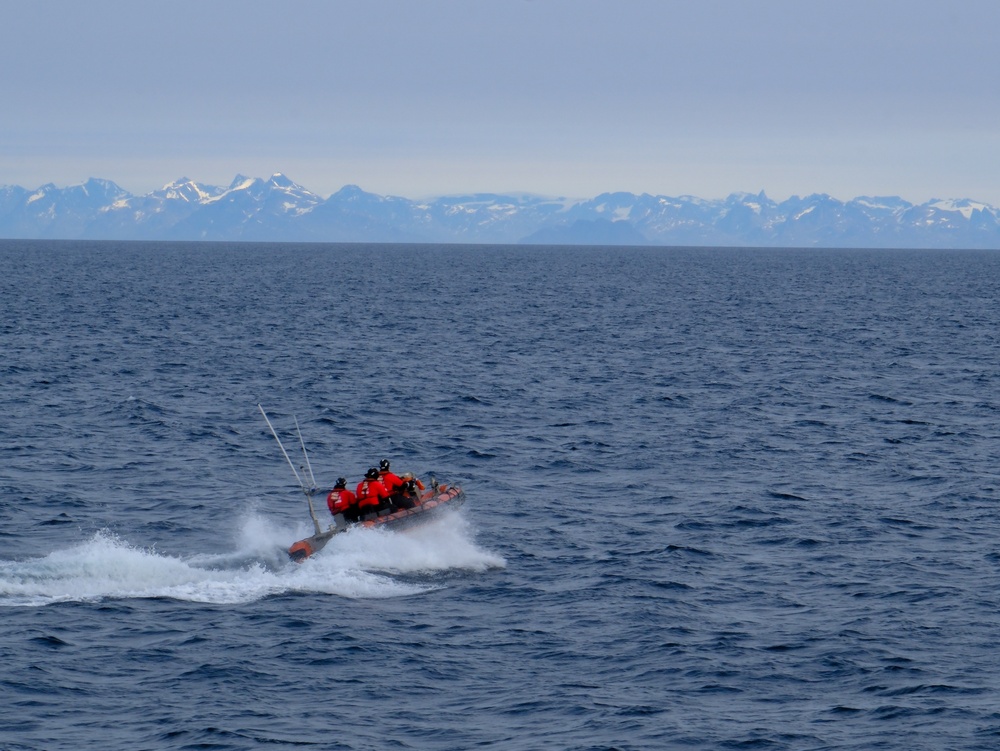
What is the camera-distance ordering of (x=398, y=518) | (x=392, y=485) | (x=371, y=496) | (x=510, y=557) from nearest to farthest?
(x=510, y=557) < (x=398, y=518) < (x=371, y=496) < (x=392, y=485)

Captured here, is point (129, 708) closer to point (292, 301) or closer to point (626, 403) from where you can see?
point (626, 403)

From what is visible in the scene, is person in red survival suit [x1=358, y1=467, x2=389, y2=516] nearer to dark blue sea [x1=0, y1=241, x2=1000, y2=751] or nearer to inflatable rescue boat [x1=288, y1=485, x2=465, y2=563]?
inflatable rescue boat [x1=288, y1=485, x2=465, y2=563]

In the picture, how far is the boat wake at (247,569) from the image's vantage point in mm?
24766

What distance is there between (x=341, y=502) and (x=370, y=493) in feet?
2.33

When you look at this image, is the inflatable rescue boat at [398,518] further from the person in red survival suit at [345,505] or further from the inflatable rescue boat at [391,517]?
the person in red survival suit at [345,505]

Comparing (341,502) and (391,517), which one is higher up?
(341,502)

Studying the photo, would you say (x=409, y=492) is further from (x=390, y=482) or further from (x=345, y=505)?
(x=345, y=505)

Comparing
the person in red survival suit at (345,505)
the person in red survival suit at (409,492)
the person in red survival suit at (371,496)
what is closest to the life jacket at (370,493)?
the person in red survival suit at (371,496)

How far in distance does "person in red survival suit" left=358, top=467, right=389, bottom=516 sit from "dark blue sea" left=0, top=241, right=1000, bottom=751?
3.32 ft

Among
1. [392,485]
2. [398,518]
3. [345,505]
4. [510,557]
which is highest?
[392,485]

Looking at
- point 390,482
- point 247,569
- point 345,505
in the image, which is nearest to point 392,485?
point 390,482

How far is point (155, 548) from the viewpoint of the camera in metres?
28.1

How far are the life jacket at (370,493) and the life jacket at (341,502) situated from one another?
0.63ft

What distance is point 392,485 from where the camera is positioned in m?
29.9
